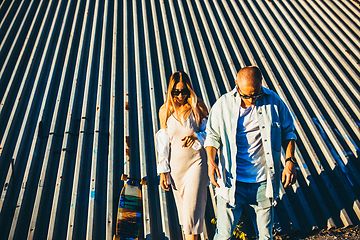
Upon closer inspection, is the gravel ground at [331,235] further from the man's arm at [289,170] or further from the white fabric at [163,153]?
the white fabric at [163,153]

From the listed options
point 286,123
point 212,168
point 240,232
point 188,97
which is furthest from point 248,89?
point 240,232

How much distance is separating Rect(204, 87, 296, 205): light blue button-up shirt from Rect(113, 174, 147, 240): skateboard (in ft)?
3.16

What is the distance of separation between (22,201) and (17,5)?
393 centimetres

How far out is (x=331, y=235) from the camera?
6.95ft

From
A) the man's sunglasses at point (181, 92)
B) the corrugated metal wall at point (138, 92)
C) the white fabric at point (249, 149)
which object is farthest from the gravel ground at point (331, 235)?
the man's sunglasses at point (181, 92)

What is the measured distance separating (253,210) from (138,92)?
2123mm

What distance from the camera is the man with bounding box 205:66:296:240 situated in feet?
5.37

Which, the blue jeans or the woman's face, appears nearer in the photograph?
the blue jeans

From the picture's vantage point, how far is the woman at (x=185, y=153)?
1878mm

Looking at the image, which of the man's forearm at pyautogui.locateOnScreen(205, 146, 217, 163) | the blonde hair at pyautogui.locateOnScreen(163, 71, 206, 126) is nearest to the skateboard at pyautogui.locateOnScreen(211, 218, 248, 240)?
the man's forearm at pyautogui.locateOnScreen(205, 146, 217, 163)

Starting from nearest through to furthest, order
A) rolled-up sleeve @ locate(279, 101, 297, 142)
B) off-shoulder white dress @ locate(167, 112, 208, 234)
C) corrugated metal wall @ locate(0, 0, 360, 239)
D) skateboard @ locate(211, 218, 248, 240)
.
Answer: rolled-up sleeve @ locate(279, 101, 297, 142)
off-shoulder white dress @ locate(167, 112, 208, 234)
skateboard @ locate(211, 218, 248, 240)
corrugated metal wall @ locate(0, 0, 360, 239)

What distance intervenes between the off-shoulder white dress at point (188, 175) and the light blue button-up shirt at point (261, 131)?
20 cm

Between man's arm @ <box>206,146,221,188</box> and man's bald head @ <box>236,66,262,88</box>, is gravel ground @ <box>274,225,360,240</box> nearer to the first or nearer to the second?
man's arm @ <box>206,146,221,188</box>

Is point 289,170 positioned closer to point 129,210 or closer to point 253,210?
point 253,210
